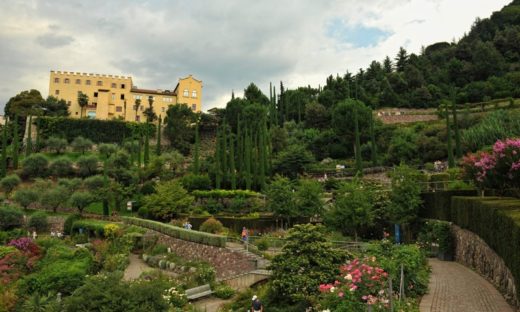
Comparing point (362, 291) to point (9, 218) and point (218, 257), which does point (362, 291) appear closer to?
point (218, 257)

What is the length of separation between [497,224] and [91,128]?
210 feet

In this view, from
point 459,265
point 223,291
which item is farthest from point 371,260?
point 459,265

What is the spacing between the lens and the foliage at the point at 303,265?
512 inches

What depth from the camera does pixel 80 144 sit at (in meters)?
60.1

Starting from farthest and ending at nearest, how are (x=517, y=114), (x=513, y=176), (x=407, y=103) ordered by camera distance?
(x=407, y=103), (x=517, y=114), (x=513, y=176)

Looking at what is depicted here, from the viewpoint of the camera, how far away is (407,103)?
67688 millimetres

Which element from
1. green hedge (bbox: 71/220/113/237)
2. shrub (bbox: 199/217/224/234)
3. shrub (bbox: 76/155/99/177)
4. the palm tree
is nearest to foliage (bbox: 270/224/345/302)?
shrub (bbox: 199/217/224/234)

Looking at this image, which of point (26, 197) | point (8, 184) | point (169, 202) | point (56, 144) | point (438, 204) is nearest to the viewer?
point (438, 204)

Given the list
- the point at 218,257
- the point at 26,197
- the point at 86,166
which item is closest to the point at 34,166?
the point at 86,166

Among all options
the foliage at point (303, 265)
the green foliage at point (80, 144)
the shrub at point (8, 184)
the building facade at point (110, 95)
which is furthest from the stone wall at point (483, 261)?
the building facade at point (110, 95)

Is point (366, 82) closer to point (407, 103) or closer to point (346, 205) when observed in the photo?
point (407, 103)

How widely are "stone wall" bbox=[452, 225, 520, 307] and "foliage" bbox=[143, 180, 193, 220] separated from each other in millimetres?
21898

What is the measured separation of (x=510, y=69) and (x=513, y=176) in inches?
2589

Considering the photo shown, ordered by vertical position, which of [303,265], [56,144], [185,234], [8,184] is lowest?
[185,234]
